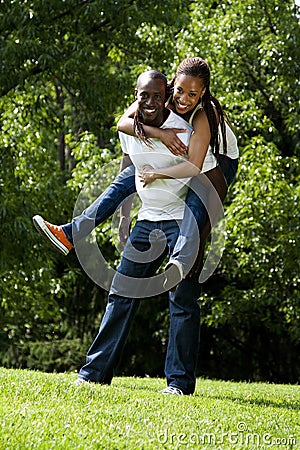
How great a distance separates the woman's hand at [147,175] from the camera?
15.9 ft

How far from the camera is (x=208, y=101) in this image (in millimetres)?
4945

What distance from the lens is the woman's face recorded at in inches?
187

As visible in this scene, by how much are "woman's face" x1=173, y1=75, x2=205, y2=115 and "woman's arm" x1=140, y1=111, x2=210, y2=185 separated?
4.9 inches

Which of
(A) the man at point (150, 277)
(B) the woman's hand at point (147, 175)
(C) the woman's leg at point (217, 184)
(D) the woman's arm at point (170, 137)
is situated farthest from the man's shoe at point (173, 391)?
(D) the woman's arm at point (170, 137)

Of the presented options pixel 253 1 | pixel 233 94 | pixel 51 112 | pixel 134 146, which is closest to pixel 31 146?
pixel 51 112

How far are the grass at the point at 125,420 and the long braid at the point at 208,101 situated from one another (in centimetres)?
159

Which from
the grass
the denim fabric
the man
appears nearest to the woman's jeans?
the denim fabric

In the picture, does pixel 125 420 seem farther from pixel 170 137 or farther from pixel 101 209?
pixel 170 137

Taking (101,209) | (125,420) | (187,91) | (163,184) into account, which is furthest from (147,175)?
(125,420)

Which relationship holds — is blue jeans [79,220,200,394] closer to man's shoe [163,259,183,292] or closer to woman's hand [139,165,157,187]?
woman's hand [139,165,157,187]

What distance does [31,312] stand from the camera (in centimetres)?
1448

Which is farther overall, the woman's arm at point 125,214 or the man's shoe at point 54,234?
the woman's arm at point 125,214

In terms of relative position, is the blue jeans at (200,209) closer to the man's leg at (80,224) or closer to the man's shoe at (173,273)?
the man's shoe at (173,273)
